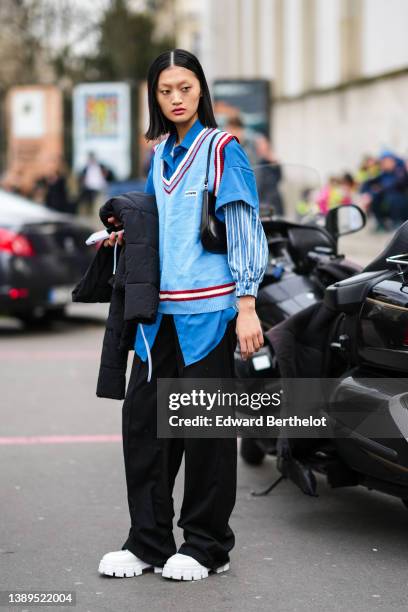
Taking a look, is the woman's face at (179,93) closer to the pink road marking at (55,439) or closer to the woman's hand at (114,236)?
the woman's hand at (114,236)

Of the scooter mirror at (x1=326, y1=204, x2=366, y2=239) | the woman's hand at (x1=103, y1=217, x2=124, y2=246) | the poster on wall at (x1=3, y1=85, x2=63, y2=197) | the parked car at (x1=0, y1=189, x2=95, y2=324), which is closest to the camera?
the woman's hand at (x1=103, y1=217, x2=124, y2=246)

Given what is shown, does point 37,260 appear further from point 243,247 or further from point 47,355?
point 243,247

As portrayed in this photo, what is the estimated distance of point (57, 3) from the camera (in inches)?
1797

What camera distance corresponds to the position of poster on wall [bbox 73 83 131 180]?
31.2 metres

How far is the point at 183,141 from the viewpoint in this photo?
4406mm

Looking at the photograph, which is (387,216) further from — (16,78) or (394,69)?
(16,78)

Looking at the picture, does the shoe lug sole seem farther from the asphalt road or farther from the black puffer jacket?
the black puffer jacket

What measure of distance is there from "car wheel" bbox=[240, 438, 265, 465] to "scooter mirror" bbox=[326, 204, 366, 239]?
114cm

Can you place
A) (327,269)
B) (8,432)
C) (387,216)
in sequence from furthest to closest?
(387,216) → (8,432) → (327,269)

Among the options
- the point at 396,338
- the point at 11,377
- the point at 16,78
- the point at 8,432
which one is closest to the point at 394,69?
the point at 11,377

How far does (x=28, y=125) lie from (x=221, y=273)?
30403 mm

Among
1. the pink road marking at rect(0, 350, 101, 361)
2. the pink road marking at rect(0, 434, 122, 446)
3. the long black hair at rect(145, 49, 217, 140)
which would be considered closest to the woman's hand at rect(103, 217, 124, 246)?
the long black hair at rect(145, 49, 217, 140)

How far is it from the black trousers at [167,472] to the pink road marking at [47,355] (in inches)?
259

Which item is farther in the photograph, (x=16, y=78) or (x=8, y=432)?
(x=16, y=78)
